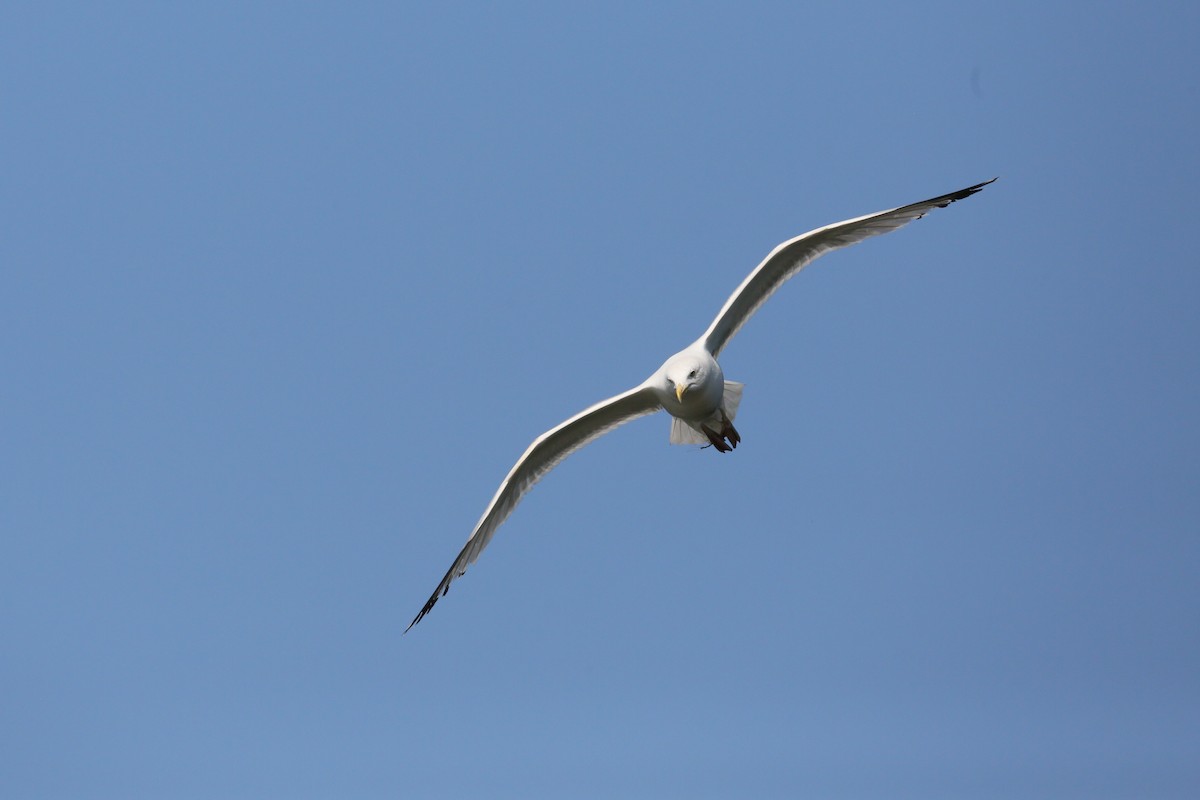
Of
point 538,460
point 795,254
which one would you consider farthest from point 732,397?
point 538,460

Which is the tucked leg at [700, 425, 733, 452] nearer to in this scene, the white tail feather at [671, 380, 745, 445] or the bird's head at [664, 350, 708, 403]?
the white tail feather at [671, 380, 745, 445]

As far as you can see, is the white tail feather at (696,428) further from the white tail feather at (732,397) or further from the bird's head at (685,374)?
the bird's head at (685,374)

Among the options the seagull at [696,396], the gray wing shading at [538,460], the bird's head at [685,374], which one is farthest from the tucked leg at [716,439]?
the bird's head at [685,374]

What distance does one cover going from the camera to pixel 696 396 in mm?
18641

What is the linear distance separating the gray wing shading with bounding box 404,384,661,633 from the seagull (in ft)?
0.04

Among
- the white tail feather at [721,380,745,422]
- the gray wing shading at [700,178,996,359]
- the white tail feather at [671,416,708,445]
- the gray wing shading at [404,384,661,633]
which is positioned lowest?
the gray wing shading at [404,384,661,633]

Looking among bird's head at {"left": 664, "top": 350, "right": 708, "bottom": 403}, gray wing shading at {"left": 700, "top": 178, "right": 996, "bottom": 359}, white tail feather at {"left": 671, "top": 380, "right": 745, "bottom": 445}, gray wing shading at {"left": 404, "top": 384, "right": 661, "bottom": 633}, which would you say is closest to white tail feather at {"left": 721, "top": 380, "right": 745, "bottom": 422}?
white tail feather at {"left": 671, "top": 380, "right": 745, "bottom": 445}

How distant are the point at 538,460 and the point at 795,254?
4210 millimetres

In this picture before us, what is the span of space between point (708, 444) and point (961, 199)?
4425mm

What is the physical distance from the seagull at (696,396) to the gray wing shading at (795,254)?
0.04 feet

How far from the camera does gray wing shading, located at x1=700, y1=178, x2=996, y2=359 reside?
19391mm

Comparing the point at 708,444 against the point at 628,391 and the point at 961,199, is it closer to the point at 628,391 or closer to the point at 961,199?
the point at 628,391

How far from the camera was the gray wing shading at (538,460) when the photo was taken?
1992 centimetres

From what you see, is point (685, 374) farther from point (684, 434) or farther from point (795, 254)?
point (795, 254)
